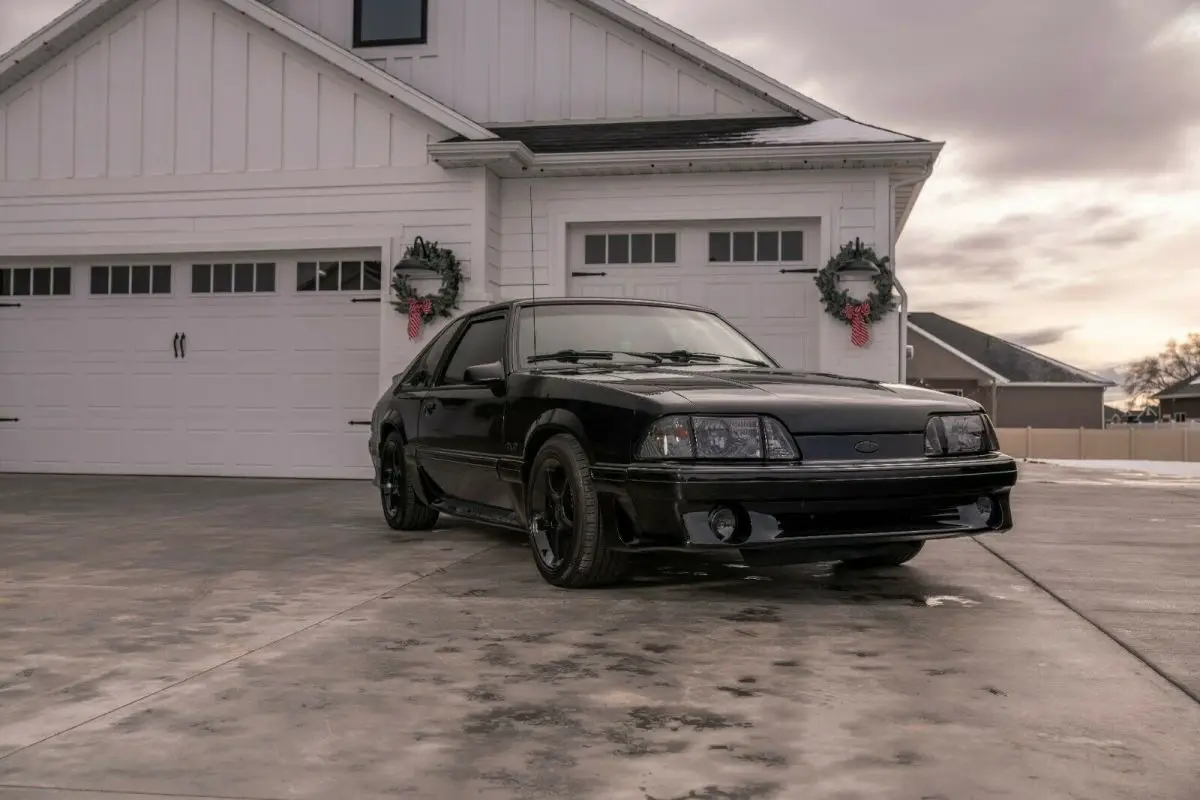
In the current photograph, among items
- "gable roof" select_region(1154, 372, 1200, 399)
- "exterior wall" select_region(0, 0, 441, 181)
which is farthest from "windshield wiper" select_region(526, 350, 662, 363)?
"gable roof" select_region(1154, 372, 1200, 399)

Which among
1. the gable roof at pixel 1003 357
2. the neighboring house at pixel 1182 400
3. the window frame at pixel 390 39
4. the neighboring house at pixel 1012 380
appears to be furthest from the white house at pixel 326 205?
the neighboring house at pixel 1182 400

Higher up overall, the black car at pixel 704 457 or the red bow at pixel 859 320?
the red bow at pixel 859 320

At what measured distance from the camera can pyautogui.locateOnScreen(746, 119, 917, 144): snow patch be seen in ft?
37.0

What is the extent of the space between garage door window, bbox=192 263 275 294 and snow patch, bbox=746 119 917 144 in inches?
214

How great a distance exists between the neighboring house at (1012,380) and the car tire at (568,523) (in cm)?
2973

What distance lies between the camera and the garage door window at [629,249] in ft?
39.3

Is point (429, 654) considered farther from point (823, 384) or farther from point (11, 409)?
point (11, 409)

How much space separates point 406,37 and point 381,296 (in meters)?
3.94

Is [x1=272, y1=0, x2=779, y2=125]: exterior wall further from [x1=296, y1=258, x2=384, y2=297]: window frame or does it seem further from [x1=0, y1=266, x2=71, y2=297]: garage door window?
[x1=0, y1=266, x2=71, y2=297]: garage door window

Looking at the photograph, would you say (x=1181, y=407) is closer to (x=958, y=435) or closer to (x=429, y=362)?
(x=429, y=362)

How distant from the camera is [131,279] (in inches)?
509

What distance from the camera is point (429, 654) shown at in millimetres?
3691

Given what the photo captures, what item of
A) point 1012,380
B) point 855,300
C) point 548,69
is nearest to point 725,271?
point 855,300

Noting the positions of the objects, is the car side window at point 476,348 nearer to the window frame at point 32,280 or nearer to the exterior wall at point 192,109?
the exterior wall at point 192,109
